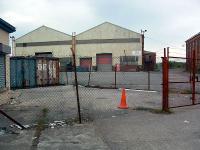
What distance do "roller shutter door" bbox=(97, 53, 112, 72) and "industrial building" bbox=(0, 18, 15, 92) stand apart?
49404mm

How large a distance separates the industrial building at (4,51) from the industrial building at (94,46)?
4677cm

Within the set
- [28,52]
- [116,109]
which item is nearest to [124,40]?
[28,52]

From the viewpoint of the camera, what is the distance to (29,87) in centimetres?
2722

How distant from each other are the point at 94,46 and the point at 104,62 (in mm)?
3727

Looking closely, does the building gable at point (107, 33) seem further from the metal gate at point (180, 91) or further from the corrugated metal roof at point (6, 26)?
the corrugated metal roof at point (6, 26)

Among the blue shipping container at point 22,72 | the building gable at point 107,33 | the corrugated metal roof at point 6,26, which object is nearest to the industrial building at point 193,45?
the building gable at point 107,33

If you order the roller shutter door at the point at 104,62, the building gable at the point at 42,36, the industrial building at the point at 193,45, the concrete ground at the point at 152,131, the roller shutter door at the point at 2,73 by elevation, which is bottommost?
the concrete ground at the point at 152,131

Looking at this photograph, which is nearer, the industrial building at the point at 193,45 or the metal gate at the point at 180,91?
the metal gate at the point at 180,91

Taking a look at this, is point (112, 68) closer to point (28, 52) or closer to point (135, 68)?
point (135, 68)

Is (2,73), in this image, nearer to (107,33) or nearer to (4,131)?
(4,131)

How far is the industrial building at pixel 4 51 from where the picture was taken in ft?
53.8

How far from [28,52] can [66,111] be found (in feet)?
205

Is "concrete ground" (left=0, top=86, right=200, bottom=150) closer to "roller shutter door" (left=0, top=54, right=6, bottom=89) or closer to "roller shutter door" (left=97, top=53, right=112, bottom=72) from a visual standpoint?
"roller shutter door" (left=0, top=54, right=6, bottom=89)

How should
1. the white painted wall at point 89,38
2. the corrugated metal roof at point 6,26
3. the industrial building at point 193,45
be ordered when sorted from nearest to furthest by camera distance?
the corrugated metal roof at point 6,26
the industrial building at point 193,45
the white painted wall at point 89,38
